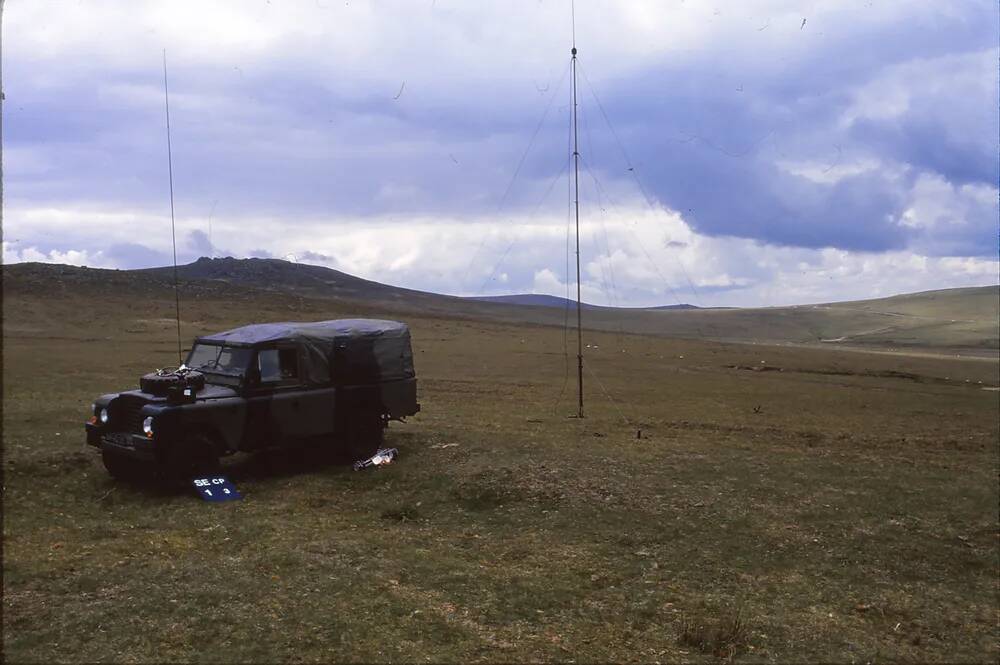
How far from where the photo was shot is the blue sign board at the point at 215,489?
1040 centimetres

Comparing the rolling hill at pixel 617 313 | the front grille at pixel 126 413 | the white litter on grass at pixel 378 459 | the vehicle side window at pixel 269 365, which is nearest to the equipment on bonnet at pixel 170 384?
the front grille at pixel 126 413

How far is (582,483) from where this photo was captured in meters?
11.7

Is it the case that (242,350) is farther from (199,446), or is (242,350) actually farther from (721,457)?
(721,457)

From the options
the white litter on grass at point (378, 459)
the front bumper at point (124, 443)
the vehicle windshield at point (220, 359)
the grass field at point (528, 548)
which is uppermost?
the vehicle windshield at point (220, 359)

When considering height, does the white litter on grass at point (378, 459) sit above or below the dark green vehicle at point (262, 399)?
below

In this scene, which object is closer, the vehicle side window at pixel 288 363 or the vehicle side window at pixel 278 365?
the vehicle side window at pixel 278 365

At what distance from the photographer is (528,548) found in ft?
30.4

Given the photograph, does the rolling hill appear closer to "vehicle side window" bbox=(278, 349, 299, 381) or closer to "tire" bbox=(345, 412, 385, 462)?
"tire" bbox=(345, 412, 385, 462)

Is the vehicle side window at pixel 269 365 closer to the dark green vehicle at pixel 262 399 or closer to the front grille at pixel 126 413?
the dark green vehicle at pixel 262 399

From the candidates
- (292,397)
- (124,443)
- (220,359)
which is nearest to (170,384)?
(124,443)

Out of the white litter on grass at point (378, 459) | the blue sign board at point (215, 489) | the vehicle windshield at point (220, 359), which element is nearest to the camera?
the blue sign board at point (215, 489)

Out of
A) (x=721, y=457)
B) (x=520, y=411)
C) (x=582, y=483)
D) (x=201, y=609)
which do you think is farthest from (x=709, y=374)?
(x=201, y=609)

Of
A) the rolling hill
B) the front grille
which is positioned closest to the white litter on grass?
the front grille

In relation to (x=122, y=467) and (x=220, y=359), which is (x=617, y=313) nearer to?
(x=220, y=359)
